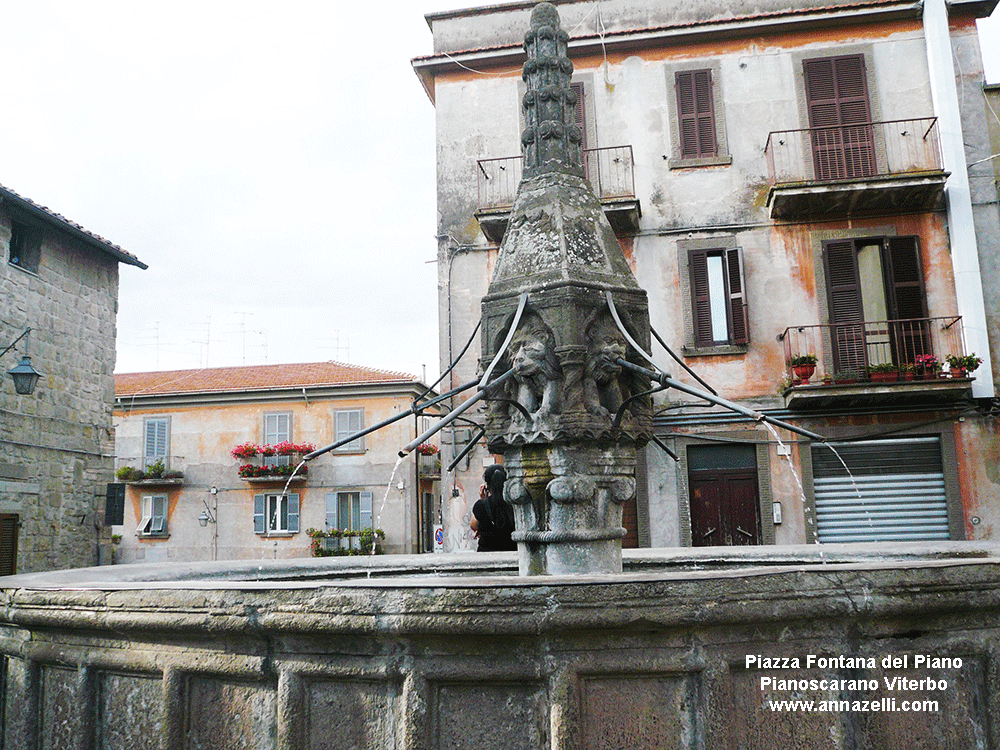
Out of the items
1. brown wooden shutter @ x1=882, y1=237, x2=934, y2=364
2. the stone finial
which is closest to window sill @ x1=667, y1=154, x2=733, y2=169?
brown wooden shutter @ x1=882, y1=237, x2=934, y2=364

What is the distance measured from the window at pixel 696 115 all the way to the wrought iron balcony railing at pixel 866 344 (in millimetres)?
3980

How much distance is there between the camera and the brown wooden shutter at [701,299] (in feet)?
52.5

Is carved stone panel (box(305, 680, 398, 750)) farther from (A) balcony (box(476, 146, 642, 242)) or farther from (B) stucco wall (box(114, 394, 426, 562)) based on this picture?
(B) stucco wall (box(114, 394, 426, 562))

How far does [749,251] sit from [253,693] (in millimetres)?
14596

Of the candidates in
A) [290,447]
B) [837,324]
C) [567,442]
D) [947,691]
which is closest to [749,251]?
[837,324]

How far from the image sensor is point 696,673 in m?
2.75

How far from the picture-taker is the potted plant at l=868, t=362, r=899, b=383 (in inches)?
571

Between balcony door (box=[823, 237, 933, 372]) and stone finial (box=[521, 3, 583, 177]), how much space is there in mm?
11049

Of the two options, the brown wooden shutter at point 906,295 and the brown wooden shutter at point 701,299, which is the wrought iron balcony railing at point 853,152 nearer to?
the brown wooden shutter at point 906,295

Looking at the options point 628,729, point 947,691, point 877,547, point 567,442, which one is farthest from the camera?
point 877,547

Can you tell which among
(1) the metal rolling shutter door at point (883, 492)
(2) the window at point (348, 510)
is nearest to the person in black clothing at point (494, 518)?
(1) the metal rolling shutter door at point (883, 492)

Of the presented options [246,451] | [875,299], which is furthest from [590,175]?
[246,451]

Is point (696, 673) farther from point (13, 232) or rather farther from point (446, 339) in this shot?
point (13, 232)

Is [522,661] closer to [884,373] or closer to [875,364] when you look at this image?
[884,373]
